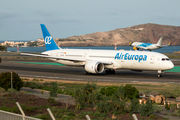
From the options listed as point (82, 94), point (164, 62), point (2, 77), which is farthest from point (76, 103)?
point (164, 62)

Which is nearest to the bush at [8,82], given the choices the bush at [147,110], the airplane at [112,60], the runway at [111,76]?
the bush at [147,110]

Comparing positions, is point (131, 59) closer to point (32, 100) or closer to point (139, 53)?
point (139, 53)

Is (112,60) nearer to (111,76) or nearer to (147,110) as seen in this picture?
(111,76)

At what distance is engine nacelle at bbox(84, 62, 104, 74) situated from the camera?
121 feet

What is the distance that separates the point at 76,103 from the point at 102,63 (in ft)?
75.9

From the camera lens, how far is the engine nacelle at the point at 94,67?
1454 inches

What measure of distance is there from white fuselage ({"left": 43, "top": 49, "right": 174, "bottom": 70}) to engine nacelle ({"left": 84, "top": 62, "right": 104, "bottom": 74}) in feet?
3.32

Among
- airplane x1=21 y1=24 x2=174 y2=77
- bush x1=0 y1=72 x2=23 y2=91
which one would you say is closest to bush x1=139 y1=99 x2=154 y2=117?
bush x1=0 y1=72 x2=23 y2=91

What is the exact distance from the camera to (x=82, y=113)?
13.2m

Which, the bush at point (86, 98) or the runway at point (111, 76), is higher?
the bush at point (86, 98)

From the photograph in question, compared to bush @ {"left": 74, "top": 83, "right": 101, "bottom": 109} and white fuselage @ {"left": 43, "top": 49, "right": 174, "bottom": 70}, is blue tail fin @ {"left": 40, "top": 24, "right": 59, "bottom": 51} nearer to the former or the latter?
white fuselage @ {"left": 43, "top": 49, "right": 174, "bottom": 70}

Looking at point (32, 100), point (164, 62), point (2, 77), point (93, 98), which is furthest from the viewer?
point (164, 62)

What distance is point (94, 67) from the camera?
3694 cm

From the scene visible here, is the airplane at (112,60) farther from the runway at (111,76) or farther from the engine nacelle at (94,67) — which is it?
the runway at (111,76)
